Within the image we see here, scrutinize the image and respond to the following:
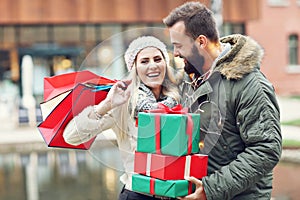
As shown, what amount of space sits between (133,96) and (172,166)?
0.37 m

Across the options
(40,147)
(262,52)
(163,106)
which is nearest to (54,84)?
(163,106)

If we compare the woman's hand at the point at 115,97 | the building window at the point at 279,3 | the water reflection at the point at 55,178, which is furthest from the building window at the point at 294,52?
the woman's hand at the point at 115,97

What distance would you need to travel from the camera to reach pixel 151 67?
2338mm

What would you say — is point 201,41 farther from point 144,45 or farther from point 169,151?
point 169,151

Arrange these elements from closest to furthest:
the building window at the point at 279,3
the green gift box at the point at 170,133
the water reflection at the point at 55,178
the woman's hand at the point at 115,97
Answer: the green gift box at the point at 170,133 → the woman's hand at the point at 115,97 → the water reflection at the point at 55,178 → the building window at the point at 279,3

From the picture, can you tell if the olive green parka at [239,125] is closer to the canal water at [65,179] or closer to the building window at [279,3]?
the canal water at [65,179]

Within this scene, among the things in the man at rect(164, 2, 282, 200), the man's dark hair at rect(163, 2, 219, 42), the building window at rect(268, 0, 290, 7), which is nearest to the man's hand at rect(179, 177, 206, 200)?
the man at rect(164, 2, 282, 200)

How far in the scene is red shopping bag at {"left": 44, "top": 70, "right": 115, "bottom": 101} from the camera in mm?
2462

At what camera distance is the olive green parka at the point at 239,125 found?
215 cm

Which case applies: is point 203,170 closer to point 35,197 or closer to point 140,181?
point 140,181

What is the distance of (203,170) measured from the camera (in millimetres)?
2203

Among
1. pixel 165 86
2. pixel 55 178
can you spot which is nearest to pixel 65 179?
pixel 55 178

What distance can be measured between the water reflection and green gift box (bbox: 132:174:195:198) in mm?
4209

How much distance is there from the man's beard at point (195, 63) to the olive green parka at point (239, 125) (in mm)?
59
